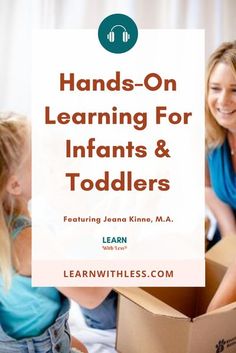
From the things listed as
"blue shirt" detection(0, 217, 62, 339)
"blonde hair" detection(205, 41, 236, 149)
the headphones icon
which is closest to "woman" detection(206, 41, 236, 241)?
"blonde hair" detection(205, 41, 236, 149)

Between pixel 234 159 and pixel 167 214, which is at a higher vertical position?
pixel 234 159

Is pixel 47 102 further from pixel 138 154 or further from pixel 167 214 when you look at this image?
pixel 167 214

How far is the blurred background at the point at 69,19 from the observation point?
101 centimetres

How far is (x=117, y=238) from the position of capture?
1.02 m

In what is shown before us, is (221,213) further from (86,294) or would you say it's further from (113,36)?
(113,36)

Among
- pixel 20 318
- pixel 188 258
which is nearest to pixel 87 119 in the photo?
pixel 188 258

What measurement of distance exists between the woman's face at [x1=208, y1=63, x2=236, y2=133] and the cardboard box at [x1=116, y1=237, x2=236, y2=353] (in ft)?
1.09

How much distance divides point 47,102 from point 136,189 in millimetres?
244

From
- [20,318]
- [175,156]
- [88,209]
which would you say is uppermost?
[175,156]

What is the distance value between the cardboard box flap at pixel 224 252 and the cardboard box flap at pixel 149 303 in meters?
0.23

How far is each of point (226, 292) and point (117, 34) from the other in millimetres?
647

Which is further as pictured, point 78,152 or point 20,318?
point 20,318

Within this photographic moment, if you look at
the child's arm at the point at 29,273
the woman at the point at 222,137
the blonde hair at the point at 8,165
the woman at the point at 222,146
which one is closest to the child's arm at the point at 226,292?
the woman at the point at 222,146

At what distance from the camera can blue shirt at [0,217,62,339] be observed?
107 cm
